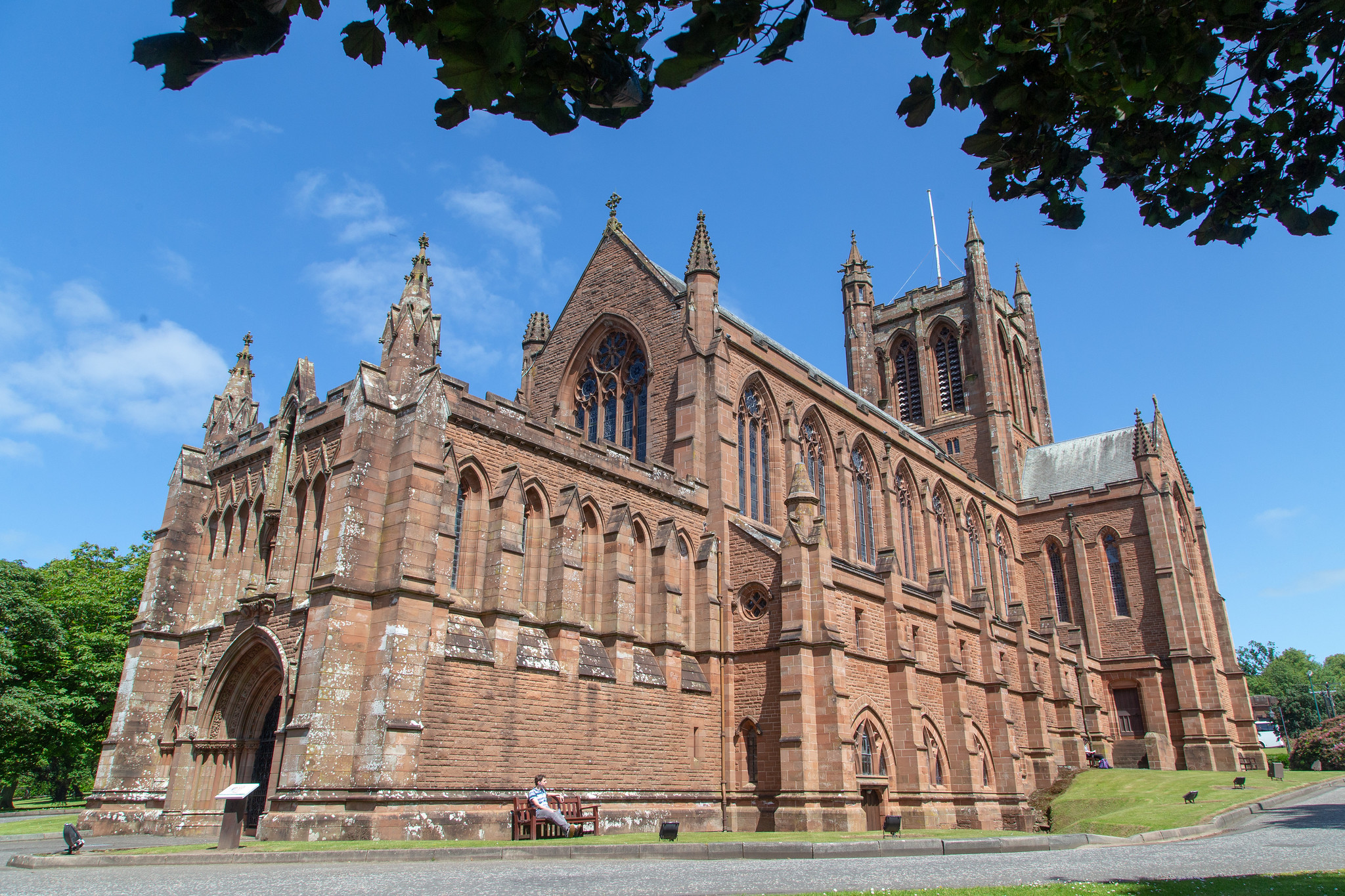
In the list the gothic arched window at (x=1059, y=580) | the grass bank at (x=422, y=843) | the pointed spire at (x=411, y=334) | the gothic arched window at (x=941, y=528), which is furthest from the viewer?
the gothic arched window at (x=1059, y=580)

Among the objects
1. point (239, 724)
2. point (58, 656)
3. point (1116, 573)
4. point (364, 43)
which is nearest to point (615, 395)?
point (239, 724)

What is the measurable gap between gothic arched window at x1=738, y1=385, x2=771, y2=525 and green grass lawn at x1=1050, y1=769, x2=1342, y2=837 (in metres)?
13.3

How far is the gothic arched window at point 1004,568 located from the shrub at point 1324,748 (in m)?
18.1

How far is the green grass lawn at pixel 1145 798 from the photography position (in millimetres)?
23203

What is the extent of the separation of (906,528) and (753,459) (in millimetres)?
12029

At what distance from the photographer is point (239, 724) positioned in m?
22.7

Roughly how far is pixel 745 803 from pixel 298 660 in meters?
12.9


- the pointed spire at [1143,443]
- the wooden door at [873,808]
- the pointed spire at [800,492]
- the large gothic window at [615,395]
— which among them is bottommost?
the wooden door at [873,808]

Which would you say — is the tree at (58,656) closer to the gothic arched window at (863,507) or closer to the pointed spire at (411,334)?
the pointed spire at (411,334)

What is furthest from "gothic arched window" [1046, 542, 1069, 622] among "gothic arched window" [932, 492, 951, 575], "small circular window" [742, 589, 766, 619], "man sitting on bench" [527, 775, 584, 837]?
"man sitting on bench" [527, 775, 584, 837]

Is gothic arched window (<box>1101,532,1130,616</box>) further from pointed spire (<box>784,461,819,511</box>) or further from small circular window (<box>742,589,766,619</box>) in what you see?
small circular window (<box>742,589,766,619</box>)

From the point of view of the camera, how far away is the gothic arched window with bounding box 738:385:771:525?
30.9 m

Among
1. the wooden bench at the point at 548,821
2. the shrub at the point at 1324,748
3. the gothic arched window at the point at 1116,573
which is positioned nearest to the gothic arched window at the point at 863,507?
the wooden bench at the point at 548,821

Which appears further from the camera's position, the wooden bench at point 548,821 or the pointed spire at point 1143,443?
the pointed spire at point 1143,443
